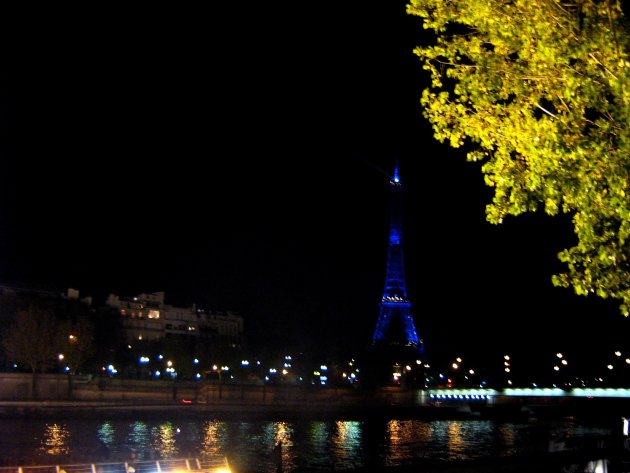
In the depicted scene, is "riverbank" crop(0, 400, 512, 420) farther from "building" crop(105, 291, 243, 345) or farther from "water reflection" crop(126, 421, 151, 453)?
"building" crop(105, 291, 243, 345)

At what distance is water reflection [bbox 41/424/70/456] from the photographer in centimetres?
3666

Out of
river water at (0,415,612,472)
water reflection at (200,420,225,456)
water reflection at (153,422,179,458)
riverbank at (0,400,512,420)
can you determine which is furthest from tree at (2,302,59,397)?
water reflection at (200,420,225,456)

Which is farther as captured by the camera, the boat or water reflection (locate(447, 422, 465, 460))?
water reflection (locate(447, 422, 465, 460))

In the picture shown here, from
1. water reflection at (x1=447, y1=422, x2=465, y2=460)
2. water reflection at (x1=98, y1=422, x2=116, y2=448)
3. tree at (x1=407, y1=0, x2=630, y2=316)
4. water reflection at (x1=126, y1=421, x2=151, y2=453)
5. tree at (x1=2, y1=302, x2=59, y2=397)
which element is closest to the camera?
tree at (x1=407, y1=0, x2=630, y2=316)

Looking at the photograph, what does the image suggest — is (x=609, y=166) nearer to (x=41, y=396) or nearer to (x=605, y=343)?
(x=41, y=396)

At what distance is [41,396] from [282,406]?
22.6m

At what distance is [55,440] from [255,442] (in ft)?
40.1

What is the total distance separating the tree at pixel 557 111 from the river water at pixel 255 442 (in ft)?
73.1

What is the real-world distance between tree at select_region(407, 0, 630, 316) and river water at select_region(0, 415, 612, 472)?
22280 mm

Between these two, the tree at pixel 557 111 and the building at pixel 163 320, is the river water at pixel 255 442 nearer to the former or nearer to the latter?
the tree at pixel 557 111

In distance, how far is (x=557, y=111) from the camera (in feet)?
30.8

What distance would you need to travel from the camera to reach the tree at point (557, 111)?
8.27 m

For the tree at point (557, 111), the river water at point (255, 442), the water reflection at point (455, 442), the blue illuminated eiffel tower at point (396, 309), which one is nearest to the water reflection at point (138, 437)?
the river water at point (255, 442)

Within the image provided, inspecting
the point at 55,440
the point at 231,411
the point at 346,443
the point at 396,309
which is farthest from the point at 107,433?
the point at 396,309
